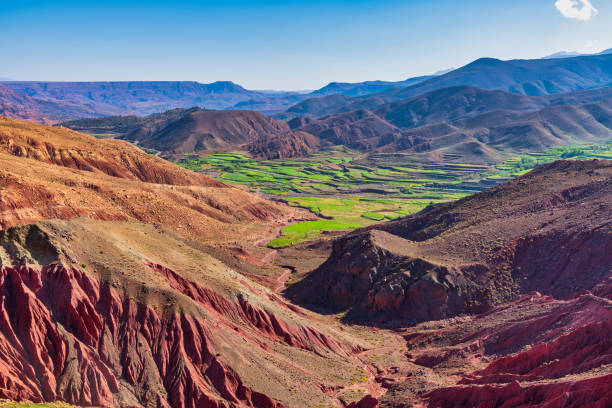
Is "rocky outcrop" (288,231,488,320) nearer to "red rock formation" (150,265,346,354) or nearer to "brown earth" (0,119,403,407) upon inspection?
"brown earth" (0,119,403,407)

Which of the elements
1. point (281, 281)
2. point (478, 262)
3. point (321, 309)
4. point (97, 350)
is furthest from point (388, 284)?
point (97, 350)

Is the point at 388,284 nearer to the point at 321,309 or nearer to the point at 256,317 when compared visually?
the point at 321,309

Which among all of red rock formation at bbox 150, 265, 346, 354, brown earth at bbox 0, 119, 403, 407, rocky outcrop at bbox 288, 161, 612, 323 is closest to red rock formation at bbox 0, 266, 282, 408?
brown earth at bbox 0, 119, 403, 407

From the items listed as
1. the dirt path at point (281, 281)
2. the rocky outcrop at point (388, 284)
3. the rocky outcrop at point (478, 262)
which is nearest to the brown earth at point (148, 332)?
the rocky outcrop at point (388, 284)

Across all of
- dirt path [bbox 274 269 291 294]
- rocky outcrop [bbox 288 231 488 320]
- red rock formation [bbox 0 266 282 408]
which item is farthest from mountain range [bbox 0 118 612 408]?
dirt path [bbox 274 269 291 294]

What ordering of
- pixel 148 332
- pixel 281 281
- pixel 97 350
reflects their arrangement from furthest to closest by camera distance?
pixel 281 281 → pixel 148 332 → pixel 97 350

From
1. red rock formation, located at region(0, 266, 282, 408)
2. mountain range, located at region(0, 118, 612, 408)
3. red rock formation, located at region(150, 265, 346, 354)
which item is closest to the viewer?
red rock formation, located at region(0, 266, 282, 408)

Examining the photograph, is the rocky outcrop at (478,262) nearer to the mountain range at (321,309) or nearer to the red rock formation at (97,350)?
the mountain range at (321,309)

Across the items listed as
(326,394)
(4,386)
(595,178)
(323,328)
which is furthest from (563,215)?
(4,386)

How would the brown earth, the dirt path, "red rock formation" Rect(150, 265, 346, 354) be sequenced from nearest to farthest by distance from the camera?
the brown earth, "red rock formation" Rect(150, 265, 346, 354), the dirt path

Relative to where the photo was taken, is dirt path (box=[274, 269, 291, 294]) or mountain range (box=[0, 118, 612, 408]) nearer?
mountain range (box=[0, 118, 612, 408])

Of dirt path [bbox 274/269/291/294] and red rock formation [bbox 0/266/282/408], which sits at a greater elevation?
red rock formation [bbox 0/266/282/408]
